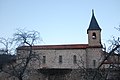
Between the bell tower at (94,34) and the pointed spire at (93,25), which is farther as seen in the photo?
the pointed spire at (93,25)

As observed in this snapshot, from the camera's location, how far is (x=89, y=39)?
50.2m

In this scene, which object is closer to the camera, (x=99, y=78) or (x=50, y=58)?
(x=99, y=78)

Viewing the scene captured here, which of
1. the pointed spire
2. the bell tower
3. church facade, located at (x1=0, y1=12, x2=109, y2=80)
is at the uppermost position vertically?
the pointed spire

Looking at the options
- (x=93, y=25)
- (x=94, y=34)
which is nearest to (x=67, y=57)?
(x=94, y=34)

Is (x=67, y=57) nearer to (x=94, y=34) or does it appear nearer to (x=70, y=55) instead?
(x=70, y=55)

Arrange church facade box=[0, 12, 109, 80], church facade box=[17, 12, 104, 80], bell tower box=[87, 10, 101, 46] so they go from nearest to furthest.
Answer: church facade box=[0, 12, 109, 80] < church facade box=[17, 12, 104, 80] < bell tower box=[87, 10, 101, 46]

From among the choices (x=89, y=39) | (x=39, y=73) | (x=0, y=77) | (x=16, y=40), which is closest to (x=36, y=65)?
(x=39, y=73)

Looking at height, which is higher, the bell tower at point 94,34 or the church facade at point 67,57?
the bell tower at point 94,34

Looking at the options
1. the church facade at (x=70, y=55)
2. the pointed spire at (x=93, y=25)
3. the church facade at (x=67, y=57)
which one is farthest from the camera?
the pointed spire at (x=93, y=25)

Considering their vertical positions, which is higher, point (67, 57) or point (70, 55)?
point (70, 55)

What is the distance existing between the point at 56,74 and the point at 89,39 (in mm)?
10523

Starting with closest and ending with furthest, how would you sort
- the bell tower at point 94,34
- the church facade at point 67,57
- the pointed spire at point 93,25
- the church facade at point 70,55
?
the church facade at point 67,57 < the church facade at point 70,55 < the bell tower at point 94,34 < the pointed spire at point 93,25

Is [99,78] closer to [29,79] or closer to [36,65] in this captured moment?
[29,79]

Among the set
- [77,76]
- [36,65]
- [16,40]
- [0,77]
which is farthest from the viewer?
[36,65]
